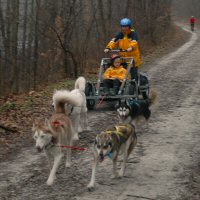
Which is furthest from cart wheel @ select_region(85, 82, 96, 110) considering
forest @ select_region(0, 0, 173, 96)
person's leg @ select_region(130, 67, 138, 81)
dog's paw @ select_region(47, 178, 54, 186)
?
dog's paw @ select_region(47, 178, 54, 186)

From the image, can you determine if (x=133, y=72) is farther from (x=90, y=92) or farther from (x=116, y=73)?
(x=90, y=92)

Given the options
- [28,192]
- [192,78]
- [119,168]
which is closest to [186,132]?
[119,168]

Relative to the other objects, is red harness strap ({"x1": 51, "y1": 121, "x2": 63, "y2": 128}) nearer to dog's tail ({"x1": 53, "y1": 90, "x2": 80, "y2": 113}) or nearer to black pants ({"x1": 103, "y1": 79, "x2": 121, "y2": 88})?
dog's tail ({"x1": 53, "y1": 90, "x2": 80, "y2": 113})

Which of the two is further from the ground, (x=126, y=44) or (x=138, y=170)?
(x=126, y=44)

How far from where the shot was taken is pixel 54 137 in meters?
6.29

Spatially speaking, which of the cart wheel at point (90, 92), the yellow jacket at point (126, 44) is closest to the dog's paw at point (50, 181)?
the cart wheel at point (90, 92)

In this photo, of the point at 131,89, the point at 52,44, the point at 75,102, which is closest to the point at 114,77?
the point at 131,89

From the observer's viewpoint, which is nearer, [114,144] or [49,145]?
[114,144]

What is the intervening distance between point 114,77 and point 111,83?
6.6 inches

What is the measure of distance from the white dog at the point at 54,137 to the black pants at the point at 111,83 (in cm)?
390

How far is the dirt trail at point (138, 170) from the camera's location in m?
6.02

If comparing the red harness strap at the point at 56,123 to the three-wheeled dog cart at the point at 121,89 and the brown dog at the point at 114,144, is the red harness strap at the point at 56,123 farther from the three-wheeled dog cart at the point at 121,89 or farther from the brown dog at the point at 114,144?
the three-wheeled dog cart at the point at 121,89

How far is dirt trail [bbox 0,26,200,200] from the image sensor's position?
6.02 metres

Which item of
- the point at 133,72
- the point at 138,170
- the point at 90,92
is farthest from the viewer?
the point at 133,72
